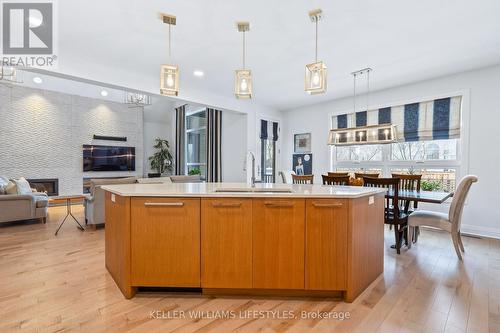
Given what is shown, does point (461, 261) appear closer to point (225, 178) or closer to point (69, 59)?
point (225, 178)

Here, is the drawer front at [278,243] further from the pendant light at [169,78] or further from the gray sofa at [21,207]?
the gray sofa at [21,207]

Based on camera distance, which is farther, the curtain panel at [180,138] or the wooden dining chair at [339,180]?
the curtain panel at [180,138]

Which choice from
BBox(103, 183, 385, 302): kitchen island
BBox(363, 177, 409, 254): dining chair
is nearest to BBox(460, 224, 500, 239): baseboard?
BBox(363, 177, 409, 254): dining chair

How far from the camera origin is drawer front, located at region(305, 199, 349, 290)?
2010 mm

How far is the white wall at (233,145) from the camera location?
6.16 m

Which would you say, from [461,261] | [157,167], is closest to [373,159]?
[461,261]

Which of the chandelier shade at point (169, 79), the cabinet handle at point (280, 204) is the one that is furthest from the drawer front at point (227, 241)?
the chandelier shade at point (169, 79)

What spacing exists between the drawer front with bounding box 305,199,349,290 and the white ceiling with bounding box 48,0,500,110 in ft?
6.45

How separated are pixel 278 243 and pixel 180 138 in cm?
773

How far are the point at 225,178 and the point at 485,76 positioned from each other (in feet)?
18.0

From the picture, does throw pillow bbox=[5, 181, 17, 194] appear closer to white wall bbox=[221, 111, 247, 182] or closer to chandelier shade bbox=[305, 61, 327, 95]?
white wall bbox=[221, 111, 247, 182]

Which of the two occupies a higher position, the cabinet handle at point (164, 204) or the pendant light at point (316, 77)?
the pendant light at point (316, 77)

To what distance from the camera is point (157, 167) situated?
353 inches

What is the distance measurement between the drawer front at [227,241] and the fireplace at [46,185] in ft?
21.6
